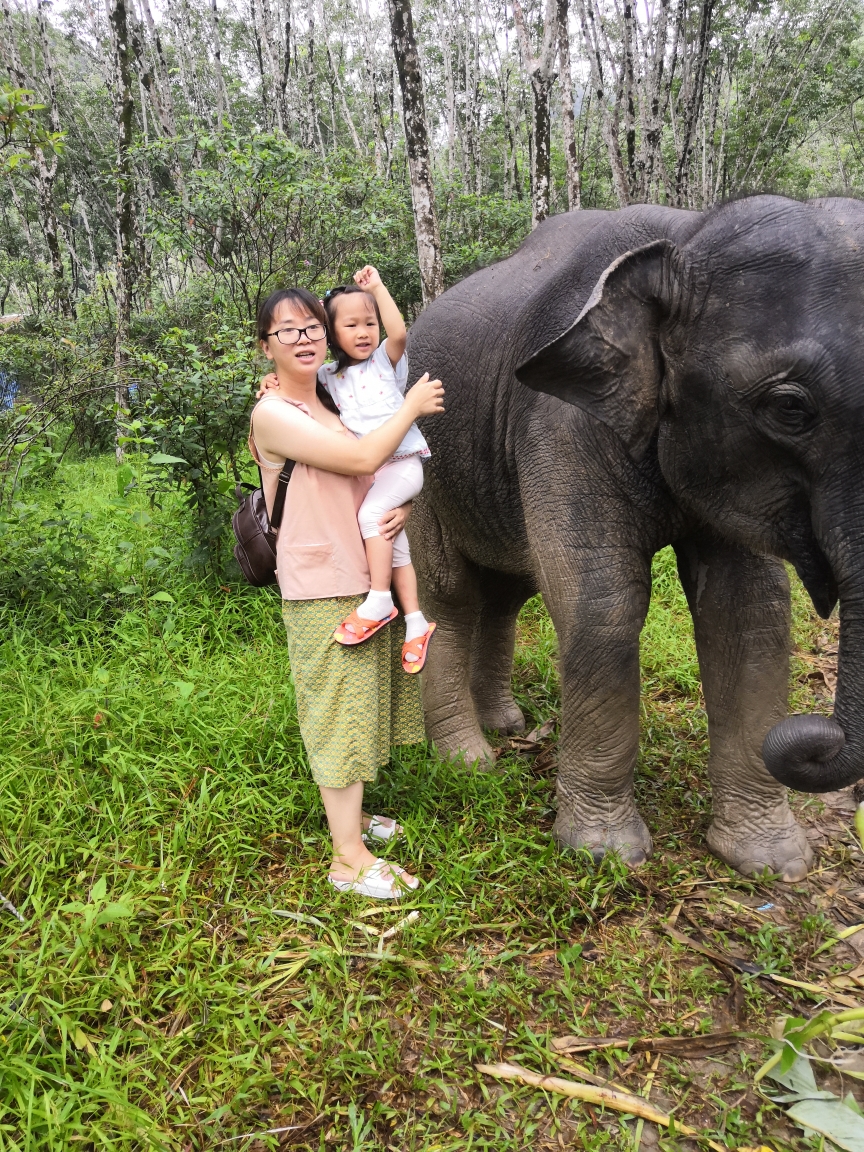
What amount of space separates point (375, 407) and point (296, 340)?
1.16 feet

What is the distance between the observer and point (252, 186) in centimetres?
791

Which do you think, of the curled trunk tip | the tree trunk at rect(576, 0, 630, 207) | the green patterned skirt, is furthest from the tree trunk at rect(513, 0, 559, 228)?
the curled trunk tip

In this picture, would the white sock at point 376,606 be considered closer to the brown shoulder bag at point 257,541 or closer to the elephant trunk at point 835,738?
the brown shoulder bag at point 257,541

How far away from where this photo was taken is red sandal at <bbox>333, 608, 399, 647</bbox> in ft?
8.11

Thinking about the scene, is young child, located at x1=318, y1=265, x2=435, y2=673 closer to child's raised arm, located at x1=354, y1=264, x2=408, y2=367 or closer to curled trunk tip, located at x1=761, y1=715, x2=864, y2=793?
child's raised arm, located at x1=354, y1=264, x2=408, y2=367

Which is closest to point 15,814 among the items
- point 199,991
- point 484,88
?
point 199,991

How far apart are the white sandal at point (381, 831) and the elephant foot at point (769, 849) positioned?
44.4 inches

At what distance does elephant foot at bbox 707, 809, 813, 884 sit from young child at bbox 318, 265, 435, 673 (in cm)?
126

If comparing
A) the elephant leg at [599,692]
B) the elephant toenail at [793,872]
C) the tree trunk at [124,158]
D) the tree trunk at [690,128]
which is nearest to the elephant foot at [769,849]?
the elephant toenail at [793,872]

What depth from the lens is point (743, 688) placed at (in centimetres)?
274

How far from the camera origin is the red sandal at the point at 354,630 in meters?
2.47

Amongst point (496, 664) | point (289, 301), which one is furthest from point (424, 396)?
point (496, 664)

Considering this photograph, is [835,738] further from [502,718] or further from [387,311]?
[502,718]

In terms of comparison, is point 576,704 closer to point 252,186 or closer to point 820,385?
point 820,385
